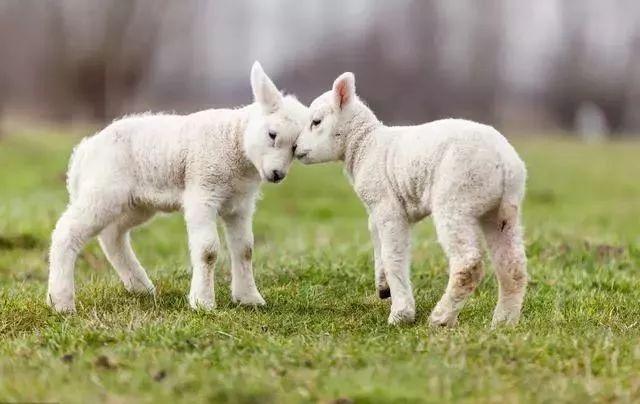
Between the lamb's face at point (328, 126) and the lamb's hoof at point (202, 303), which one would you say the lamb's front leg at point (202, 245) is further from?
the lamb's face at point (328, 126)

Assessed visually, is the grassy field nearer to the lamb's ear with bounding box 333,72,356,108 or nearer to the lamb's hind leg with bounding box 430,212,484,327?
the lamb's hind leg with bounding box 430,212,484,327

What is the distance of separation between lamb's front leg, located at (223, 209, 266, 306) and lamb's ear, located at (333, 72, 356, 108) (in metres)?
1.16

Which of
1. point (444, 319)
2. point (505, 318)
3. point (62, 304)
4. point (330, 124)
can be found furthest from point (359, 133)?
point (62, 304)

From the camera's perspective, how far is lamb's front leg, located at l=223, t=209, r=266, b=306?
25.1 feet

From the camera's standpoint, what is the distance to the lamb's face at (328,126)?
7.09 metres

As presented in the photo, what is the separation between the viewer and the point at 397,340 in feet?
19.9

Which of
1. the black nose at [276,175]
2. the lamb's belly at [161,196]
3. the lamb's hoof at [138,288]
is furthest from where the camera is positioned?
the lamb's hoof at [138,288]

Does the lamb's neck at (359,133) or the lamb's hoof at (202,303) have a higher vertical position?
the lamb's neck at (359,133)

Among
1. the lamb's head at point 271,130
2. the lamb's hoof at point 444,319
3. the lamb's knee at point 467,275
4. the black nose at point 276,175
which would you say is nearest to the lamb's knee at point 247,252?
the lamb's head at point 271,130

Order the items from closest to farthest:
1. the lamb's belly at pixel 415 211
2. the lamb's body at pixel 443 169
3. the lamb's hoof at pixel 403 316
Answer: the lamb's body at pixel 443 169 → the lamb's belly at pixel 415 211 → the lamb's hoof at pixel 403 316

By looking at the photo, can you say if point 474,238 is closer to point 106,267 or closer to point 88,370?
point 88,370

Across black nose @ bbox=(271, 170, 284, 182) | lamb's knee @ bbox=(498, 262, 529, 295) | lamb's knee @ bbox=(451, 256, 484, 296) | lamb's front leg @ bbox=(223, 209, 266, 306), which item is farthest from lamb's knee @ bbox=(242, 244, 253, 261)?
lamb's knee @ bbox=(498, 262, 529, 295)

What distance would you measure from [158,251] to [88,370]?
700 centimetres

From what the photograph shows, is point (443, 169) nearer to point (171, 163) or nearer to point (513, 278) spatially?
point (513, 278)
